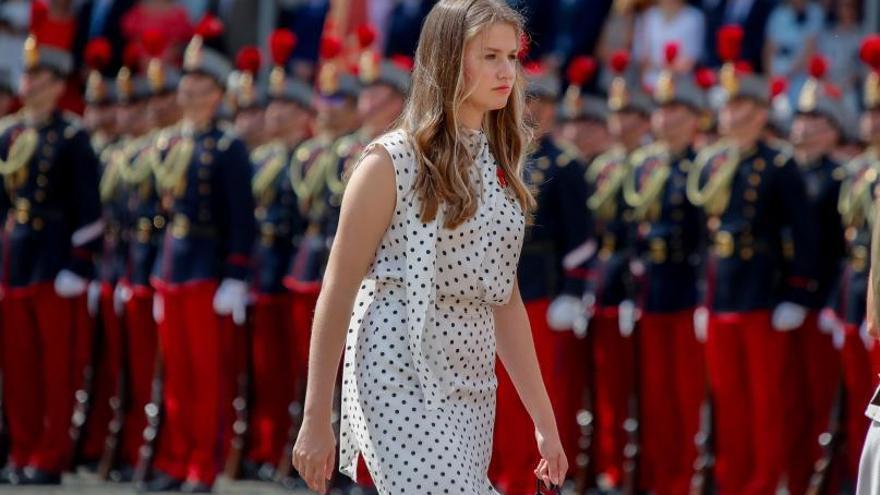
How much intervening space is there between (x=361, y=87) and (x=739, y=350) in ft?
7.89

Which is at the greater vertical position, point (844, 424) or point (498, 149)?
point (498, 149)

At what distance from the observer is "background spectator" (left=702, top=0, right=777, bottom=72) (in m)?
12.0

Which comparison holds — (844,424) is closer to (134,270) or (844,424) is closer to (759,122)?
(759,122)

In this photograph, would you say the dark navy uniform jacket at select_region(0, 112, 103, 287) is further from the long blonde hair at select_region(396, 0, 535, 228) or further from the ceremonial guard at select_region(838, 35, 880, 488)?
the long blonde hair at select_region(396, 0, 535, 228)

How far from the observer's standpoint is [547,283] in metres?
9.33

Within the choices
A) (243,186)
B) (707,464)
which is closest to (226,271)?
(243,186)

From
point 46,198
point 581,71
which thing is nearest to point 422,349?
point 46,198

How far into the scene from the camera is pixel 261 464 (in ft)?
33.6

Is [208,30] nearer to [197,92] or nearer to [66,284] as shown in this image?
[197,92]

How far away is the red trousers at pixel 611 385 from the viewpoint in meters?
9.65

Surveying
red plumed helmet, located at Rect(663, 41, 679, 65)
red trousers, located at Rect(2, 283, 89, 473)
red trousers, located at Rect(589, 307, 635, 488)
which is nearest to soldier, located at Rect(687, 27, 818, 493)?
red trousers, located at Rect(589, 307, 635, 488)

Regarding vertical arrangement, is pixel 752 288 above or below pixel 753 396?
above

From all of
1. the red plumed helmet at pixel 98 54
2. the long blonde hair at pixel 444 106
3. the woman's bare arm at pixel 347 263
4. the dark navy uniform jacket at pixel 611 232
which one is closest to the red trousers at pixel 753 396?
the dark navy uniform jacket at pixel 611 232

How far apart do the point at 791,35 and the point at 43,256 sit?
4.74 m
